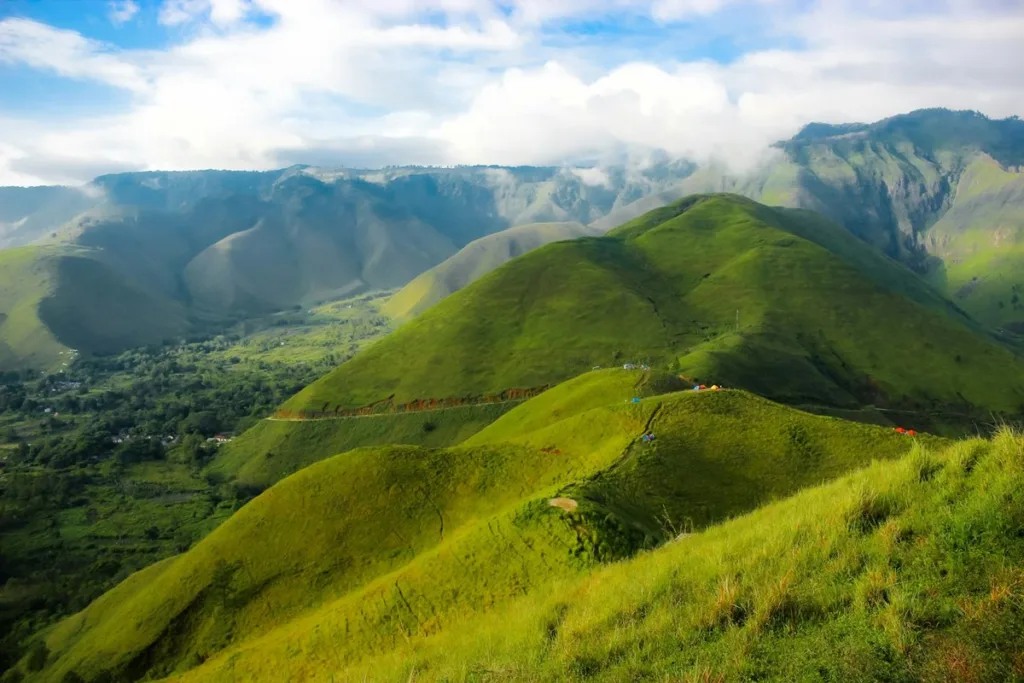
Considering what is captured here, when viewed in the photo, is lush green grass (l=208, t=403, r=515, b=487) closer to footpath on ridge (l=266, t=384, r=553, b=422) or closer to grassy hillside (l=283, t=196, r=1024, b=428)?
footpath on ridge (l=266, t=384, r=553, b=422)

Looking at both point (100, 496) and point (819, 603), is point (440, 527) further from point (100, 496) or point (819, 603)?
point (100, 496)

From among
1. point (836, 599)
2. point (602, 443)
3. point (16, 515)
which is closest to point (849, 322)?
point (602, 443)

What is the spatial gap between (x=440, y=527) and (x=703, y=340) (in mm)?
120392

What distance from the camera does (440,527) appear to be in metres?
37.3

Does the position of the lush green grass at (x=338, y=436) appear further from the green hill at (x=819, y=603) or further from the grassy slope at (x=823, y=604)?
the grassy slope at (x=823, y=604)

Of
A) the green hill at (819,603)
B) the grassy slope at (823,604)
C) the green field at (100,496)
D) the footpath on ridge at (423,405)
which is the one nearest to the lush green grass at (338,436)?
the green field at (100,496)

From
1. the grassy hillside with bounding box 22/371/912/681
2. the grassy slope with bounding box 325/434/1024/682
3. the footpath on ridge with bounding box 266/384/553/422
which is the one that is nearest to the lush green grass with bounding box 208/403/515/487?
the footpath on ridge with bounding box 266/384/553/422

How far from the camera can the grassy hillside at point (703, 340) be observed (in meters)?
129

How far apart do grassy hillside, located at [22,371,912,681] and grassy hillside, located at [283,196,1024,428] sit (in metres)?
66.7

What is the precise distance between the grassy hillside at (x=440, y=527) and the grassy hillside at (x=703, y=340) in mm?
66663

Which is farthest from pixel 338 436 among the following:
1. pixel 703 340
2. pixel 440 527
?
pixel 440 527

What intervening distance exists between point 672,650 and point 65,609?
8836 centimetres

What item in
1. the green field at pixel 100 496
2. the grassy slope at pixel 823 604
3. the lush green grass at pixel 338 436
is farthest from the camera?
the lush green grass at pixel 338 436

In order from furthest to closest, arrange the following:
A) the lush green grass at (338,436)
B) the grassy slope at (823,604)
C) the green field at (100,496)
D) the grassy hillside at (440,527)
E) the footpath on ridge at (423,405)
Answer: the footpath on ridge at (423,405), the lush green grass at (338,436), the green field at (100,496), the grassy hillside at (440,527), the grassy slope at (823,604)
